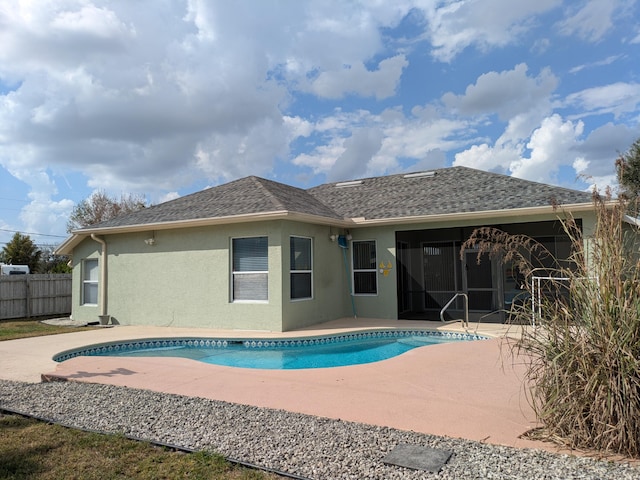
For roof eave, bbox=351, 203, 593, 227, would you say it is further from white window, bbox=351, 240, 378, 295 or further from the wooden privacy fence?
the wooden privacy fence

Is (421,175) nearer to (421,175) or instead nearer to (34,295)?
(421,175)

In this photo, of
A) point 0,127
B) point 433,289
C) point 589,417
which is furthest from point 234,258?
point 589,417

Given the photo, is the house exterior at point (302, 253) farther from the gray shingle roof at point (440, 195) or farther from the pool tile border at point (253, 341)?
the pool tile border at point (253, 341)

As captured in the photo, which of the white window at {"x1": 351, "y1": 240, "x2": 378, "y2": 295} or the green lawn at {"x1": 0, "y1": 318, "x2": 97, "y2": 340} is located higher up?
the white window at {"x1": 351, "y1": 240, "x2": 378, "y2": 295}

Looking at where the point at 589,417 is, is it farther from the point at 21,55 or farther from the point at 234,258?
the point at 21,55

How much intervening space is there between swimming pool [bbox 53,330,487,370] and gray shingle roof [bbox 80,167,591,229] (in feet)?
10.8

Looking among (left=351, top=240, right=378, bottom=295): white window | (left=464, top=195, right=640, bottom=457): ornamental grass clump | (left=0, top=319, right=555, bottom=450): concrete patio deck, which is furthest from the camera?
(left=351, top=240, right=378, bottom=295): white window

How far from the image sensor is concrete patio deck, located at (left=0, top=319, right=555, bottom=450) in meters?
4.71

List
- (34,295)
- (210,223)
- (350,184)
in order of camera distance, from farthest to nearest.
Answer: (350,184) < (34,295) < (210,223)

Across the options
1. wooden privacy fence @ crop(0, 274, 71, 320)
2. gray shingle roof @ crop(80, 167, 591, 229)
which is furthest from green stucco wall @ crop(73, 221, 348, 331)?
wooden privacy fence @ crop(0, 274, 71, 320)

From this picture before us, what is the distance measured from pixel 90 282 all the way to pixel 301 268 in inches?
311

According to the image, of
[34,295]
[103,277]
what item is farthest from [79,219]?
[103,277]

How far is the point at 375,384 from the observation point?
6246mm

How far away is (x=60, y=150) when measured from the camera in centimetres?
1995
